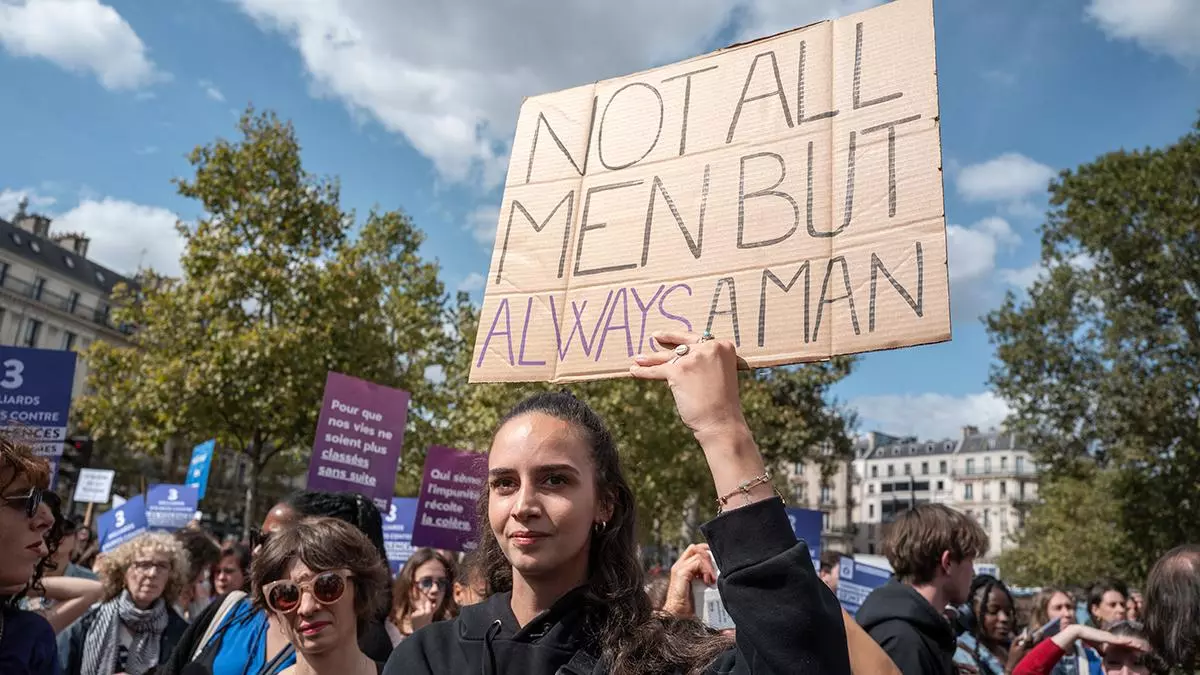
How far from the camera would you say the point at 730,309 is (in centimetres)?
255

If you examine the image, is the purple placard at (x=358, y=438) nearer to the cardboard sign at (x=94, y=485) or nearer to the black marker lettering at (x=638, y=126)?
the black marker lettering at (x=638, y=126)

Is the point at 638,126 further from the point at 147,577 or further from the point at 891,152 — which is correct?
the point at 147,577

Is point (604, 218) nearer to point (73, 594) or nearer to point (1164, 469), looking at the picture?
point (73, 594)

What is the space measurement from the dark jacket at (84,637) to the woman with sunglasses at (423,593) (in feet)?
4.25

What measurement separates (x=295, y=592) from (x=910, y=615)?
2.26 metres

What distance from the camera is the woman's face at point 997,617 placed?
22.1 feet

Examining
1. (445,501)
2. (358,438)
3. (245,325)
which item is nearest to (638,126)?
(358,438)

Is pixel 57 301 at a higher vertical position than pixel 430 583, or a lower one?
higher

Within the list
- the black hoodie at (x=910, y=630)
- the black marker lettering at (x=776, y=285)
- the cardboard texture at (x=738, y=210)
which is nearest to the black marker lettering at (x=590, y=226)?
the cardboard texture at (x=738, y=210)

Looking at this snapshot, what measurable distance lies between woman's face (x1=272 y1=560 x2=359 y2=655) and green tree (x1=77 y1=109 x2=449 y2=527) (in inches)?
667

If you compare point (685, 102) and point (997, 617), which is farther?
point (997, 617)

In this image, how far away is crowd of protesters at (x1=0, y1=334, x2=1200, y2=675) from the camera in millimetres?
1558

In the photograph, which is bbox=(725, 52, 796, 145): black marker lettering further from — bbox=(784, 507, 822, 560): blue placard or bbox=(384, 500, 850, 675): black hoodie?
bbox=(784, 507, 822, 560): blue placard

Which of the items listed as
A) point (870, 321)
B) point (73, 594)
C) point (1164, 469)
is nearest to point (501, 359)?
point (870, 321)
